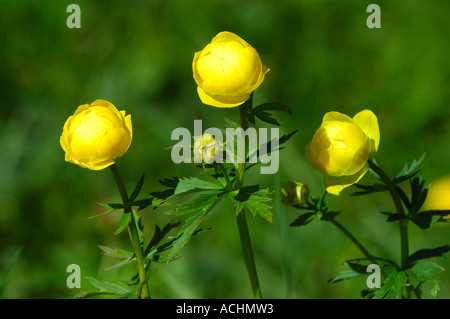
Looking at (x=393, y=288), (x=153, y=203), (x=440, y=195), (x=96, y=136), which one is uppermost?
(x=440, y=195)

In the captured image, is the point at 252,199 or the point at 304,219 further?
the point at 304,219

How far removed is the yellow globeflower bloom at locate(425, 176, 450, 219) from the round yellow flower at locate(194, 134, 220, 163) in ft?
4.37

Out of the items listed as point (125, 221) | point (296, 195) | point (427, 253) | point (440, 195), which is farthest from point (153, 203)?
point (440, 195)

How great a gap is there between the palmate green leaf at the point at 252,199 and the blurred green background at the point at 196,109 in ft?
2.79

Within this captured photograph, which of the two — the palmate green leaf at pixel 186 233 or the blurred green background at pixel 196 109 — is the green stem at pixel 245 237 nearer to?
the palmate green leaf at pixel 186 233

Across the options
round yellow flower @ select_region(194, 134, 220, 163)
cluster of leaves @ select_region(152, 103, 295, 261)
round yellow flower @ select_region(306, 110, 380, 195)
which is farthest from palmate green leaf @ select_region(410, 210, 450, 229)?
round yellow flower @ select_region(194, 134, 220, 163)

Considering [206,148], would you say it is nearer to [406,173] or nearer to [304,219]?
[304,219]

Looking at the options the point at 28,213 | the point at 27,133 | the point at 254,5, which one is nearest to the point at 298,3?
the point at 254,5

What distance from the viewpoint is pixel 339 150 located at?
955 mm

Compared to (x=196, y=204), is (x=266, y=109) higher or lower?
higher

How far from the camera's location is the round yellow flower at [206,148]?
0.88m

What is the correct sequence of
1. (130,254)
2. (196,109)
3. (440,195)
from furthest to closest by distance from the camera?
1. (196,109)
2. (440,195)
3. (130,254)

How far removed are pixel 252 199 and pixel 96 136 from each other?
27cm

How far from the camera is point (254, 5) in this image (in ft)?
8.47
